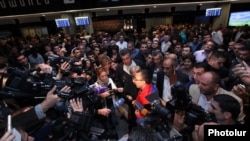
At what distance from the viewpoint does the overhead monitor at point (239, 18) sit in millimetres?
12289

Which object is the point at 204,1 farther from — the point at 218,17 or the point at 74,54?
the point at 74,54

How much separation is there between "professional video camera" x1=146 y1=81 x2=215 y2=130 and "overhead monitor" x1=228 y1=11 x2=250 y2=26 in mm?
12762

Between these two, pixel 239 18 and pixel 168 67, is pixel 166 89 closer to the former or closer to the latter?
pixel 168 67

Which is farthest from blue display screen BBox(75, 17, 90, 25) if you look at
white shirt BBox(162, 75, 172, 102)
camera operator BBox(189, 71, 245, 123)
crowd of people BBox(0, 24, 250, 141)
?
camera operator BBox(189, 71, 245, 123)

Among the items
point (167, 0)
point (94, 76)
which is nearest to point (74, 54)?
point (94, 76)

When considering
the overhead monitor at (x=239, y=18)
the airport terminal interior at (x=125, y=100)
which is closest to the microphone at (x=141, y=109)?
the airport terminal interior at (x=125, y=100)

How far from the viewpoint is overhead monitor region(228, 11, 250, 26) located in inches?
484

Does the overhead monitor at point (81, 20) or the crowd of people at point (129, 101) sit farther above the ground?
the overhead monitor at point (81, 20)

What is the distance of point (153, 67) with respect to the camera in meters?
3.84

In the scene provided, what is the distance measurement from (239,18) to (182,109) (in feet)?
43.4

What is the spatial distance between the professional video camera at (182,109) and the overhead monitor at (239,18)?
41.9ft

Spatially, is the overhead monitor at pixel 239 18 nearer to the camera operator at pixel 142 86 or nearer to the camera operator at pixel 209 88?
the camera operator at pixel 209 88

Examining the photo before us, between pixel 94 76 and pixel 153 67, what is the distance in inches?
44.3

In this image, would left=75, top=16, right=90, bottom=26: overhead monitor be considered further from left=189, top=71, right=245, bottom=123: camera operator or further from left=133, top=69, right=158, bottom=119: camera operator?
left=189, top=71, right=245, bottom=123: camera operator
